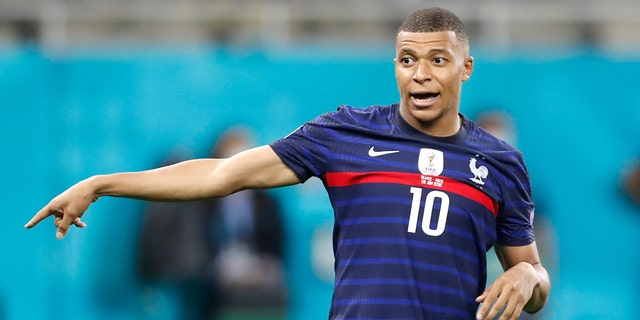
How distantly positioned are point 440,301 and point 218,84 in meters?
6.39

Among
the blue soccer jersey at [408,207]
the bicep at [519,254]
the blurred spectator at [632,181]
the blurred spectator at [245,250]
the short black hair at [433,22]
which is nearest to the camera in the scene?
the blue soccer jersey at [408,207]

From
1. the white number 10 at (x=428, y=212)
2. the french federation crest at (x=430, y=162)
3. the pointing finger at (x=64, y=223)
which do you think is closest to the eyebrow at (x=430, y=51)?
the french federation crest at (x=430, y=162)

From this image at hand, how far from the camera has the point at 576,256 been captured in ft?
38.5

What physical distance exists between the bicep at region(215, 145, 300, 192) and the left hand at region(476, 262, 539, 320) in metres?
0.98

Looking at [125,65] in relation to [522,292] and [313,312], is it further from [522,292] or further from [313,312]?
[522,292]

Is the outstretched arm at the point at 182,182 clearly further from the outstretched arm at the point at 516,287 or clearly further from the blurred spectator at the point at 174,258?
the blurred spectator at the point at 174,258

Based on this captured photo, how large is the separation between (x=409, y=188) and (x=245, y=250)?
18.4 feet

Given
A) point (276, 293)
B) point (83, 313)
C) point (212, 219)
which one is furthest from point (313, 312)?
point (83, 313)

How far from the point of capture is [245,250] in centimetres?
1082

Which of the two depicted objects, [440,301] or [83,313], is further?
[83,313]

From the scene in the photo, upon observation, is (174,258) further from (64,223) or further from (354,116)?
(64,223)

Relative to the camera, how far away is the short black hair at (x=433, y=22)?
17.9ft

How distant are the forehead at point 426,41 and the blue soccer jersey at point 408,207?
1.05 feet

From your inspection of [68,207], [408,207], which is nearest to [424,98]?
[408,207]
